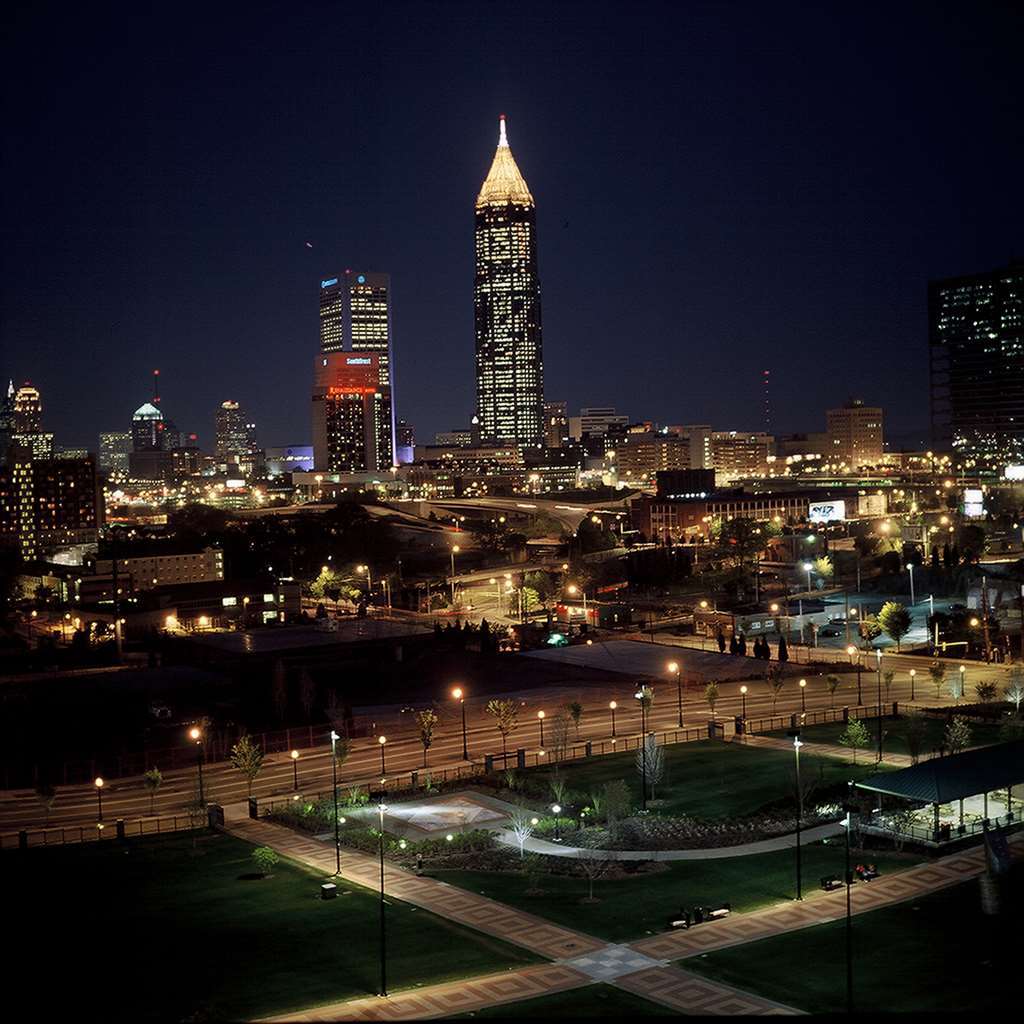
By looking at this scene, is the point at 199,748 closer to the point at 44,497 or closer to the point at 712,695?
the point at 712,695

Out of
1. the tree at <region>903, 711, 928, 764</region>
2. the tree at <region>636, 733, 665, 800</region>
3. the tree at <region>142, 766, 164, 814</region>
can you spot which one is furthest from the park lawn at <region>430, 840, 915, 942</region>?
the tree at <region>142, 766, 164, 814</region>

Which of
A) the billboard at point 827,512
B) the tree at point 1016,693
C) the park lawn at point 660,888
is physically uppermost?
the billboard at point 827,512

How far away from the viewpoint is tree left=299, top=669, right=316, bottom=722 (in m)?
62.2

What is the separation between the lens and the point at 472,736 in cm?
5334

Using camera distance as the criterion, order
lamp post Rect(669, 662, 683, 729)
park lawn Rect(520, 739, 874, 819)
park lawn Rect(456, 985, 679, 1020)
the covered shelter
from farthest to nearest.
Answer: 1. lamp post Rect(669, 662, 683, 729)
2. park lawn Rect(520, 739, 874, 819)
3. the covered shelter
4. park lawn Rect(456, 985, 679, 1020)

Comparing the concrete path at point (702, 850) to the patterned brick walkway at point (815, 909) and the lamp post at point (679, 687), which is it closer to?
the patterned brick walkway at point (815, 909)

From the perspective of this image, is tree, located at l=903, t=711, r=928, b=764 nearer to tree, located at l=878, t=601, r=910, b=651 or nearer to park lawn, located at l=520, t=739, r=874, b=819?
park lawn, located at l=520, t=739, r=874, b=819

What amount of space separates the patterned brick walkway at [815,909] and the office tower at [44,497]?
174848mm

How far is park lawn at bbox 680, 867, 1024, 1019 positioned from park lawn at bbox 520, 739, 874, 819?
32.5ft

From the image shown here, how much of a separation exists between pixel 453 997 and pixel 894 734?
93.1ft

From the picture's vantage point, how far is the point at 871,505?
169 meters

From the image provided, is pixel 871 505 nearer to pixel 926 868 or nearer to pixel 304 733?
pixel 304 733

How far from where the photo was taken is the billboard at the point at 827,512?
150 m

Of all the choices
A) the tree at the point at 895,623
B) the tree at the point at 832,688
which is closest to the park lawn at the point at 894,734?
the tree at the point at 832,688
